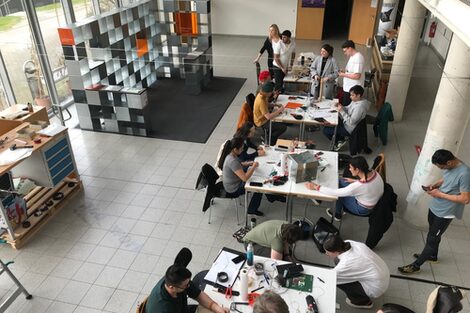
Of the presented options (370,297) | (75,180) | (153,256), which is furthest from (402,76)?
(75,180)

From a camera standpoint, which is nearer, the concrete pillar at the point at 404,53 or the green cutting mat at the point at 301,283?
the green cutting mat at the point at 301,283

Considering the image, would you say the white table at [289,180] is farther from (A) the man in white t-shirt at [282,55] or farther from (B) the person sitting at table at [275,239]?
(A) the man in white t-shirt at [282,55]

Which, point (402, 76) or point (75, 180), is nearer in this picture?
point (75, 180)

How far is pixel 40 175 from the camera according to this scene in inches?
202

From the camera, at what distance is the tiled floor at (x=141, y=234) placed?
4086 millimetres

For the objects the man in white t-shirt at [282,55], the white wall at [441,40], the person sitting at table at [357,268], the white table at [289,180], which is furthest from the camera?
the white wall at [441,40]

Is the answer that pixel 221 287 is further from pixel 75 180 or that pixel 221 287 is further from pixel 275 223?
pixel 75 180

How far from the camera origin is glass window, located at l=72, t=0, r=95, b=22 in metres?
8.08

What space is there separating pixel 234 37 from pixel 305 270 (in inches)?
448

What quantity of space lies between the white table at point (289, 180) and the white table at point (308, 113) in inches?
39.1

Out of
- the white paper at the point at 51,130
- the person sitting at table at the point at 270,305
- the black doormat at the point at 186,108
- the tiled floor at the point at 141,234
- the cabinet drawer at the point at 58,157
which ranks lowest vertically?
the tiled floor at the point at 141,234

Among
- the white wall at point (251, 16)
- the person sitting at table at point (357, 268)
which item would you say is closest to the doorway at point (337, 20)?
the white wall at point (251, 16)

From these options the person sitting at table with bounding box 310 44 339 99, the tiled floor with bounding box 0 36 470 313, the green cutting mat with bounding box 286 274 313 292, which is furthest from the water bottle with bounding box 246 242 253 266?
the person sitting at table with bounding box 310 44 339 99

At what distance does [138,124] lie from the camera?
7188mm
